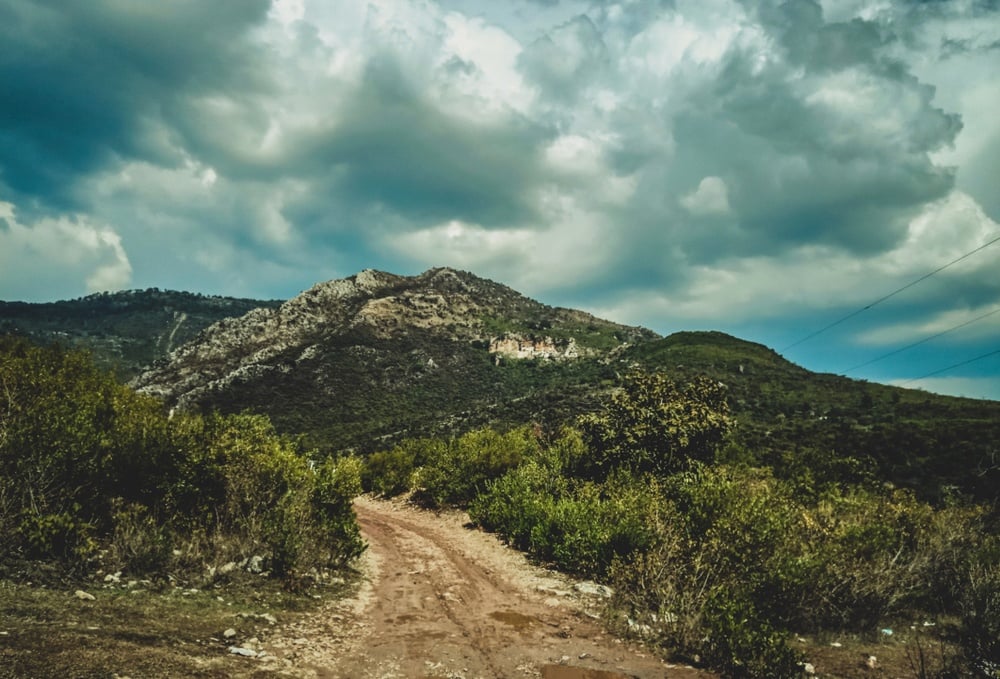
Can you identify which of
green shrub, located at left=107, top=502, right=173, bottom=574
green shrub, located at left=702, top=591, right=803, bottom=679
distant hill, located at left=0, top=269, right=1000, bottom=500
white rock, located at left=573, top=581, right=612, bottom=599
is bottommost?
white rock, located at left=573, top=581, right=612, bottom=599

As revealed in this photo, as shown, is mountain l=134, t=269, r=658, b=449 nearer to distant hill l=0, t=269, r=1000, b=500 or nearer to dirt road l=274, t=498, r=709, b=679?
distant hill l=0, t=269, r=1000, b=500

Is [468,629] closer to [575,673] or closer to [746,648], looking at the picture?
[575,673]

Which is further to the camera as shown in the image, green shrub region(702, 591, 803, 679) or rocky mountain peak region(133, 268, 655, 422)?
rocky mountain peak region(133, 268, 655, 422)

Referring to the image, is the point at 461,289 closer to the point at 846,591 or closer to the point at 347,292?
the point at 347,292

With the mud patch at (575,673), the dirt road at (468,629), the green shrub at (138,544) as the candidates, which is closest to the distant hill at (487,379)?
the dirt road at (468,629)

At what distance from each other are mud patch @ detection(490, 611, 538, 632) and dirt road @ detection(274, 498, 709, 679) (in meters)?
0.02

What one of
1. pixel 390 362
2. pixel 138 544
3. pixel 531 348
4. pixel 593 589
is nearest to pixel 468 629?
pixel 593 589

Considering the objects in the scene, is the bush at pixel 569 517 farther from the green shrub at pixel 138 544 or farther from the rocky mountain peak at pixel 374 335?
the rocky mountain peak at pixel 374 335

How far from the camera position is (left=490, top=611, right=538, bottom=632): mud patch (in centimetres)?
1045

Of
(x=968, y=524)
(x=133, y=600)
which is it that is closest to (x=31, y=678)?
(x=133, y=600)

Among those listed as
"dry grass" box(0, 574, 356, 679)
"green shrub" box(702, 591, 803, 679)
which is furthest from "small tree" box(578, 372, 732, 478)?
"dry grass" box(0, 574, 356, 679)

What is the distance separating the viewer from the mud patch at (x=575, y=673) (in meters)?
8.27

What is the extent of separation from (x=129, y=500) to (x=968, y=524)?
20.4 meters

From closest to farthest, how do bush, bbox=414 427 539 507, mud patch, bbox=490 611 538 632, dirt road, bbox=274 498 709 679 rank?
1. dirt road, bbox=274 498 709 679
2. mud patch, bbox=490 611 538 632
3. bush, bbox=414 427 539 507
